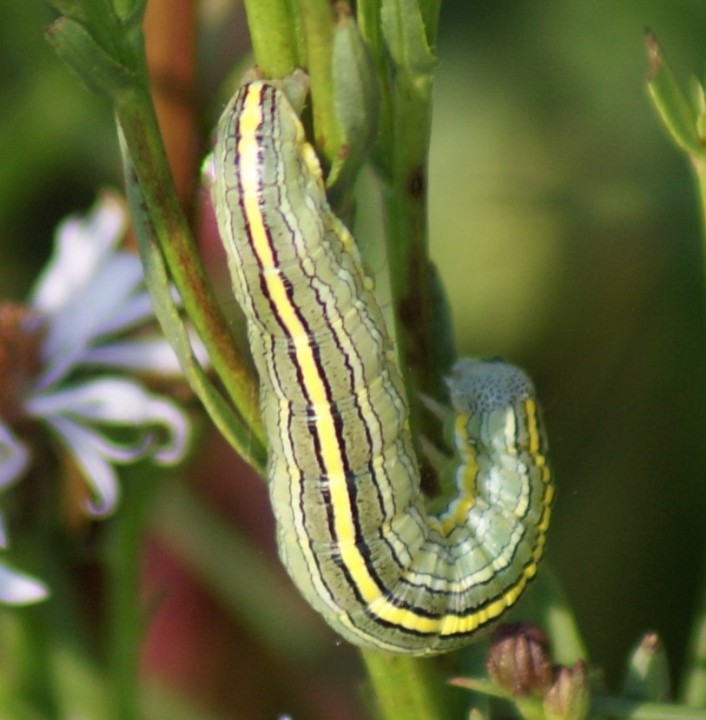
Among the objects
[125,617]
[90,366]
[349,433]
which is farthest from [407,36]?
[90,366]

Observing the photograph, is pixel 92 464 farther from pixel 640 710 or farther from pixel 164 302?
pixel 640 710

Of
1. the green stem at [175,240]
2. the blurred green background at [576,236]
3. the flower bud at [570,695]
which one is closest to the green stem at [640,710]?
the flower bud at [570,695]

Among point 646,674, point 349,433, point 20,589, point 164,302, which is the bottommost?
point 646,674

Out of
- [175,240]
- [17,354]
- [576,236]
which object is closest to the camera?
[175,240]

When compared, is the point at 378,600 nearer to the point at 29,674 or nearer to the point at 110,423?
the point at 29,674

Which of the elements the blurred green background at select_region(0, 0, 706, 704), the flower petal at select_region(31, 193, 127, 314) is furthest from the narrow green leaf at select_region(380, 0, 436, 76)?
the blurred green background at select_region(0, 0, 706, 704)

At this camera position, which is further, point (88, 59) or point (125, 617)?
point (125, 617)

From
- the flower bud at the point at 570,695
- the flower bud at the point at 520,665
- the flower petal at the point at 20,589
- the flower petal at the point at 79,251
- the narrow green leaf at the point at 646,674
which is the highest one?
the flower petal at the point at 79,251

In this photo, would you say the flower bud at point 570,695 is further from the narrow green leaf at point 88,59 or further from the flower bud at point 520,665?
the narrow green leaf at point 88,59
